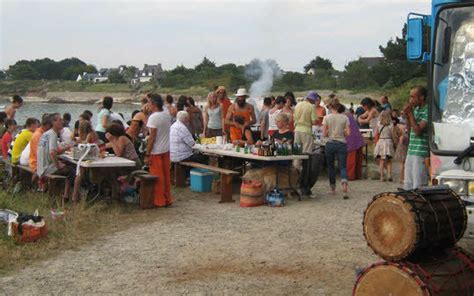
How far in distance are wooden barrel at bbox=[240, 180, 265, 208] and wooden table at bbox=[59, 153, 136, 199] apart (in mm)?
1859

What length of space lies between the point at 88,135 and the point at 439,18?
6.16 m

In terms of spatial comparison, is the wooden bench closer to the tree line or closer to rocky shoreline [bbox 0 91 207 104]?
the tree line

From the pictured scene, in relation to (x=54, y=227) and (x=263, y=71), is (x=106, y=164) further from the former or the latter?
(x=263, y=71)

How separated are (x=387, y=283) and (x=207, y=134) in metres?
8.82

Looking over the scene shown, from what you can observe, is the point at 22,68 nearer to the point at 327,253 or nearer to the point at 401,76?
the point at 401,76

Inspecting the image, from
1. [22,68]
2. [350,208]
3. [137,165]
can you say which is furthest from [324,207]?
[22,68]

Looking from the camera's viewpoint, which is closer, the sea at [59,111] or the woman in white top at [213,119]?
the woman in white top at [213,119]

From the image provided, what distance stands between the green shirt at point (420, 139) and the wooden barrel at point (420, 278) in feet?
8.59

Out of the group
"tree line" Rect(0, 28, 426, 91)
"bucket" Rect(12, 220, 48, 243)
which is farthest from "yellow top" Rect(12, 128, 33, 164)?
"tree line" Rect(0, 28, 426, 91)

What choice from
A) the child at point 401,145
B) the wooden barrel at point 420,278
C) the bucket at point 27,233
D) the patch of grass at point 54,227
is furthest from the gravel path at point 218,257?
the child at point 401,145

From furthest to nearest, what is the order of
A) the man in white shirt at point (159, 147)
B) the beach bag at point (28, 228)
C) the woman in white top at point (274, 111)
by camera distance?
the woman in white top at point (274, 111) < the man in white shirt at point (159, 147) < the beach bag at point (28, 228)

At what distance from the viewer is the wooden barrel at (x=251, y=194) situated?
32.7 ft

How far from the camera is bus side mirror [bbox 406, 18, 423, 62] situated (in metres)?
6.23

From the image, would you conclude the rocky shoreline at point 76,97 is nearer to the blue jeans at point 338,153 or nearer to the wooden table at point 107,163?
the blue jeans at point 338,153
